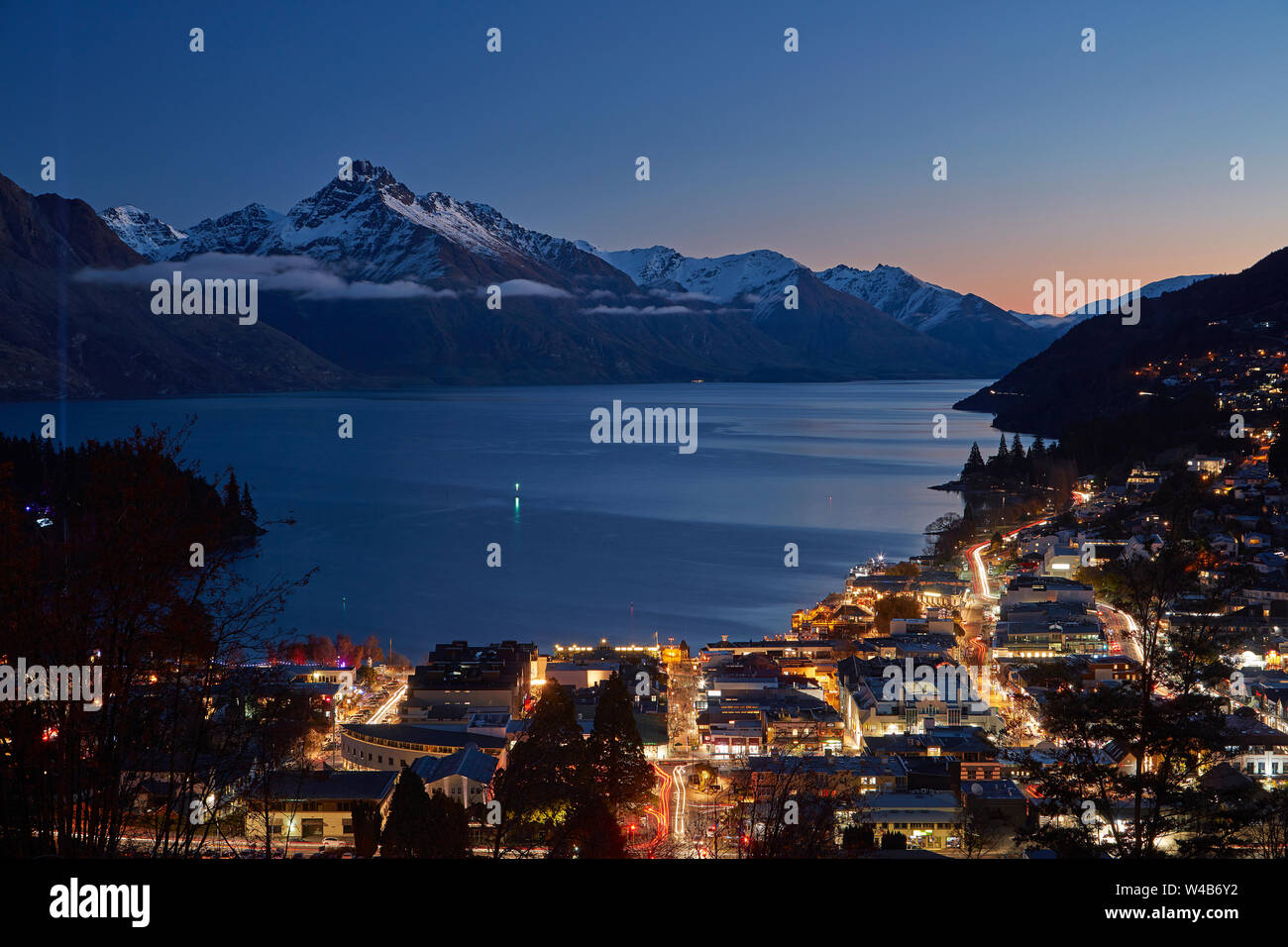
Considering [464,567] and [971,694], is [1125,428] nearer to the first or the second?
[464,567]

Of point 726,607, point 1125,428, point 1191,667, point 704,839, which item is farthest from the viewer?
point 1125,428

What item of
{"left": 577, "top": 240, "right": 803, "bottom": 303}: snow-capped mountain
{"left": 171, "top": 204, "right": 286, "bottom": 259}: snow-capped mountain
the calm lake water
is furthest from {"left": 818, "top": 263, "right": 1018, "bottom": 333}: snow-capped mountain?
the calm lake water

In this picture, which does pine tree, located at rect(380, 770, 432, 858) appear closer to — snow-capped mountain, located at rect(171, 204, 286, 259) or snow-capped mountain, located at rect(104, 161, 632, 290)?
snow-capped mountain, located at rect(104, 161, 632, 290)

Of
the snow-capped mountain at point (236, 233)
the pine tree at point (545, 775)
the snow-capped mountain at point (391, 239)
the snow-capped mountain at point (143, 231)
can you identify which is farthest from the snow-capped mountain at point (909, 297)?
the pine tree at point (545, 775)

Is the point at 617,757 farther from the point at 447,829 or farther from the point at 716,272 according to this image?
the point at 716,272

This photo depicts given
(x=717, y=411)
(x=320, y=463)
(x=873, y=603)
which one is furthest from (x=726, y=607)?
(x=717, y=411)
